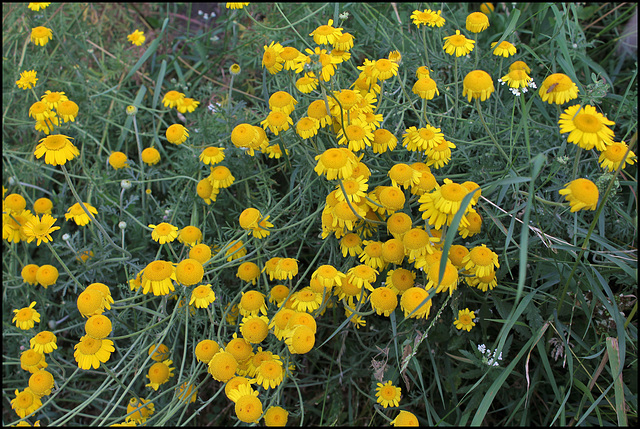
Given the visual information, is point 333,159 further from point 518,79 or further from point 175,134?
point 175,134

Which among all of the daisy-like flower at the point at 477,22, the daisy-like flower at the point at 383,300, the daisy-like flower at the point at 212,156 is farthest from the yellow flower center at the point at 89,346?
the daisy-like flower at the point at 477,22

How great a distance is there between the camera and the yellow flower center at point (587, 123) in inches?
58.7

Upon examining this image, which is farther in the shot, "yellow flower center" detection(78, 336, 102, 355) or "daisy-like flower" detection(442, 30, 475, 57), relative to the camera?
"daisy-like flower" detection(442, 30, 475, 57)

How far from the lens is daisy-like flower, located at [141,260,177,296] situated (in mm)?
1758

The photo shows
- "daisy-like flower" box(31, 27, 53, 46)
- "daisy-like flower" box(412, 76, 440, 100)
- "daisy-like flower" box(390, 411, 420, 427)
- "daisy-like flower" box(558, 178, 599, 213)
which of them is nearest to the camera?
"daisy-like flower" box(558, 178, 599, 213)

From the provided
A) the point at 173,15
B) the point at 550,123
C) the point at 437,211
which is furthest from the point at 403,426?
the point at 173,15

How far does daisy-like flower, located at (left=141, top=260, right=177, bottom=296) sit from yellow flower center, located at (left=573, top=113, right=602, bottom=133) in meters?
1.45

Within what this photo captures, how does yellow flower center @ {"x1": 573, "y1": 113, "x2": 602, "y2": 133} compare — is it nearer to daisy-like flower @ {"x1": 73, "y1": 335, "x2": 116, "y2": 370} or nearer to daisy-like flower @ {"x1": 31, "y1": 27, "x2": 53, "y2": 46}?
daisy-like flower @ {"x1": 73, "y1": 335, "x2": 116, "y2": 370}

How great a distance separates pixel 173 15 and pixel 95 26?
0.54 metres

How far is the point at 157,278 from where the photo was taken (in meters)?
1.76

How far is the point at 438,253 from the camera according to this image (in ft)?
5.25

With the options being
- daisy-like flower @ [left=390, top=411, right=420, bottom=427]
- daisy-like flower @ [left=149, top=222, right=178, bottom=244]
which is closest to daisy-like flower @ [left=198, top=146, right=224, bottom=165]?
daisy-like flower @ [left=149, top=222, right=178, bottom=244]

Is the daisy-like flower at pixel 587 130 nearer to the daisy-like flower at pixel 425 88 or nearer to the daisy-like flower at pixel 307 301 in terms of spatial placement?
the daisy-like flower at pixel 425 88

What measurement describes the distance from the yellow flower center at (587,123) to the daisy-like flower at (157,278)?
1446 millimetres
